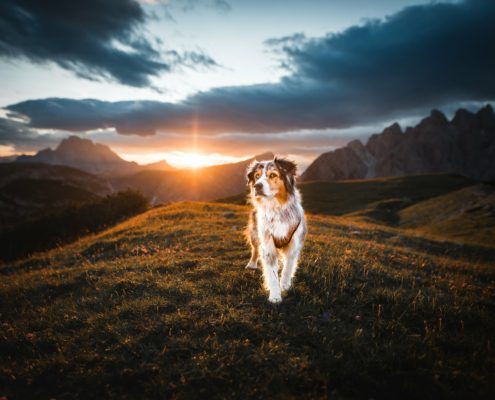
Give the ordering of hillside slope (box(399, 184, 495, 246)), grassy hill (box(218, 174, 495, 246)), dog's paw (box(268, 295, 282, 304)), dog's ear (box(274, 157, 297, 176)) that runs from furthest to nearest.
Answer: grassy hill (box(218, 174, 495, 246)), hillside slope (box(399, 184, 495, 246)), dog's ear (box(274, 157, 297, 176)), dog's paw (box(268, 295, 282, 304))

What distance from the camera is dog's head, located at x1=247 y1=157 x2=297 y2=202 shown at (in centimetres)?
641

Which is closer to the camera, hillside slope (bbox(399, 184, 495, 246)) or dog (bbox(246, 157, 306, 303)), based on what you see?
dog (bbox(246, 157, 306, 303))

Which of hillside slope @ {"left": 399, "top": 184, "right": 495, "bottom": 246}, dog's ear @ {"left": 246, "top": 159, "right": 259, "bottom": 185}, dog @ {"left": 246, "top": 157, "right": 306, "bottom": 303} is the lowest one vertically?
hillside slope @ {"left": 399, "top": 184, "right": 495, "bottom": 246}

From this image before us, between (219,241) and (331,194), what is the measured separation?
7915 cm

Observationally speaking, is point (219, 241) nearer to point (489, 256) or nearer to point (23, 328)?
point (23, 328)

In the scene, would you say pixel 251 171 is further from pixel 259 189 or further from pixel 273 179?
pixel 259 189

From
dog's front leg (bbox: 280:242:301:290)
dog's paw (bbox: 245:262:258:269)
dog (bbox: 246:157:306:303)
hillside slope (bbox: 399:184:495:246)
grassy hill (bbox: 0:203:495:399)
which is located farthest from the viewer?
hillside slope (bbox: 399:184:495:246)

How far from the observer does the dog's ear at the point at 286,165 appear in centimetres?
703

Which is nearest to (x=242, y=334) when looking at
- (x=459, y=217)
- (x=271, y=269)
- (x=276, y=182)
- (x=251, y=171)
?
(x=271, y=269)

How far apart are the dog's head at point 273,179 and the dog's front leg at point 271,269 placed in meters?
1.15

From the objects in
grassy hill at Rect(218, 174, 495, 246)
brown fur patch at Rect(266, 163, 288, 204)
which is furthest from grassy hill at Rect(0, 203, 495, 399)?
grassy hill at Rect(218, 174, 495, 246)

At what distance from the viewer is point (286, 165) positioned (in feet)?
23.2

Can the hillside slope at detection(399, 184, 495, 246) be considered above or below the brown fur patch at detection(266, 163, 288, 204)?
below

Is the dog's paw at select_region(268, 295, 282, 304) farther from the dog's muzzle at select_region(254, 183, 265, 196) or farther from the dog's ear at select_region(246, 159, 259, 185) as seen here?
the dog's ear at select_region(246, 159, 259, 185)
